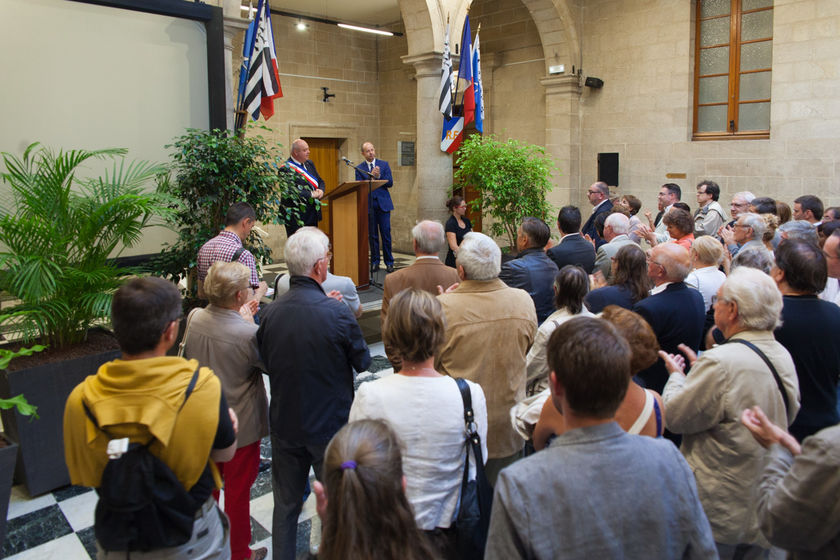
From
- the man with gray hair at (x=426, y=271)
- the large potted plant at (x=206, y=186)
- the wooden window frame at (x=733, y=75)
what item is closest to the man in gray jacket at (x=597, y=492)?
the man with gray hair at (x=426, y=271)

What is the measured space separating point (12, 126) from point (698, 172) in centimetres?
789

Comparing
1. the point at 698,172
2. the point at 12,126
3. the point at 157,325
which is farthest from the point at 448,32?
the point at 157,325

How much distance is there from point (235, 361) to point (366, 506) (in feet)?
5.37

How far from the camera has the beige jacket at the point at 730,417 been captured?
2129 mm

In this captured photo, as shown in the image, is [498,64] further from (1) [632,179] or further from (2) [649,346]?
(2) [649,346]

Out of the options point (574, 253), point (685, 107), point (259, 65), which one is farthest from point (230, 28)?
point (685, 107)

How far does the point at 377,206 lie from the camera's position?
8852mm

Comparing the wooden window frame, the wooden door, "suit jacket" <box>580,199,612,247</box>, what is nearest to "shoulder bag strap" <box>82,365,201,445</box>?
"suit jacket" <box>580,199,612,247</box>

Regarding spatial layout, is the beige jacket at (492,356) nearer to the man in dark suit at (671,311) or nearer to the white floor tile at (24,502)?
the man in dark suit at (671,311)

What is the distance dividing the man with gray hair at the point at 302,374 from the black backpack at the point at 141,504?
0.76 meters

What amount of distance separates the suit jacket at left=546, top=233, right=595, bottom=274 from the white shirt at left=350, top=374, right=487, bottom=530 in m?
2.96

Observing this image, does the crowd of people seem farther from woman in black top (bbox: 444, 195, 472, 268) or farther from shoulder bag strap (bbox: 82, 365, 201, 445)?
woman in black top (bbox: 444, 195, 472, 268)

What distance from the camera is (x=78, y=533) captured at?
3.15m

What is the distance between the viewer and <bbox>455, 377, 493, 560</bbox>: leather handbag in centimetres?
190
